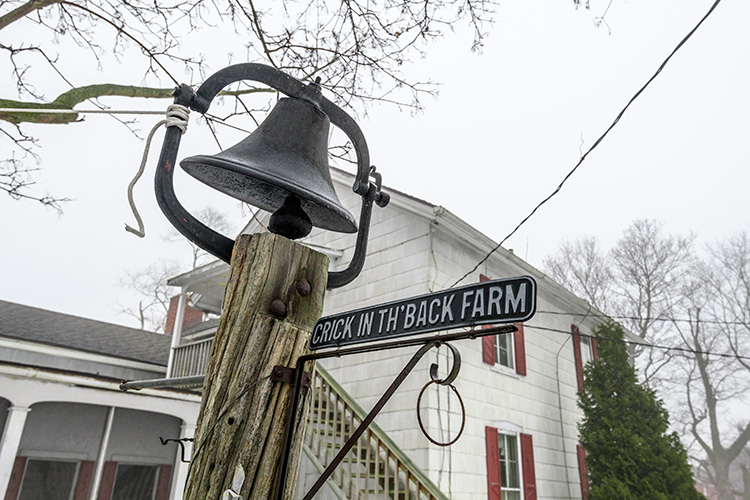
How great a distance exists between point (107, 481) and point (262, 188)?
814 cm

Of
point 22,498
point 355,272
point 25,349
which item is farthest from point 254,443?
point 25,349

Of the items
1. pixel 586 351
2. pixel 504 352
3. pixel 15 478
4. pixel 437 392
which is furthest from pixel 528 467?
pixel 15 478

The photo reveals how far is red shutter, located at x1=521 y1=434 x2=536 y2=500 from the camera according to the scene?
326 inches

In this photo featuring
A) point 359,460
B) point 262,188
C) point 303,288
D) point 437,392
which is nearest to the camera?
point 303,288

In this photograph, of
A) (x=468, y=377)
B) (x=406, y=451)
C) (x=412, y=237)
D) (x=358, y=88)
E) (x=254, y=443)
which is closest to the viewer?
(x=254, y=443)

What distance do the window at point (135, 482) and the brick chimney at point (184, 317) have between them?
297 inches

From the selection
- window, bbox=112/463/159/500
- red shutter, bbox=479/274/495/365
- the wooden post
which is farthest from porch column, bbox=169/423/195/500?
the wooden post

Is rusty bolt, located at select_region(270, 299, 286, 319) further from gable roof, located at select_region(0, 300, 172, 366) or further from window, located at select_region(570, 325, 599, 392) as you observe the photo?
gable roof, located at select_region(0, 300, 172, 366)

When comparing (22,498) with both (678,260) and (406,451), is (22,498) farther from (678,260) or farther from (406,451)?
(678,260)

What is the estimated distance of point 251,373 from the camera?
129 cm

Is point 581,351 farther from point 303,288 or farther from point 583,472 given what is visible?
point 303,288

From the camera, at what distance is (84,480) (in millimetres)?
7574

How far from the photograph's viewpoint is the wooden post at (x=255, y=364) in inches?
48.2

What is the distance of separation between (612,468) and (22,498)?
395 inches
